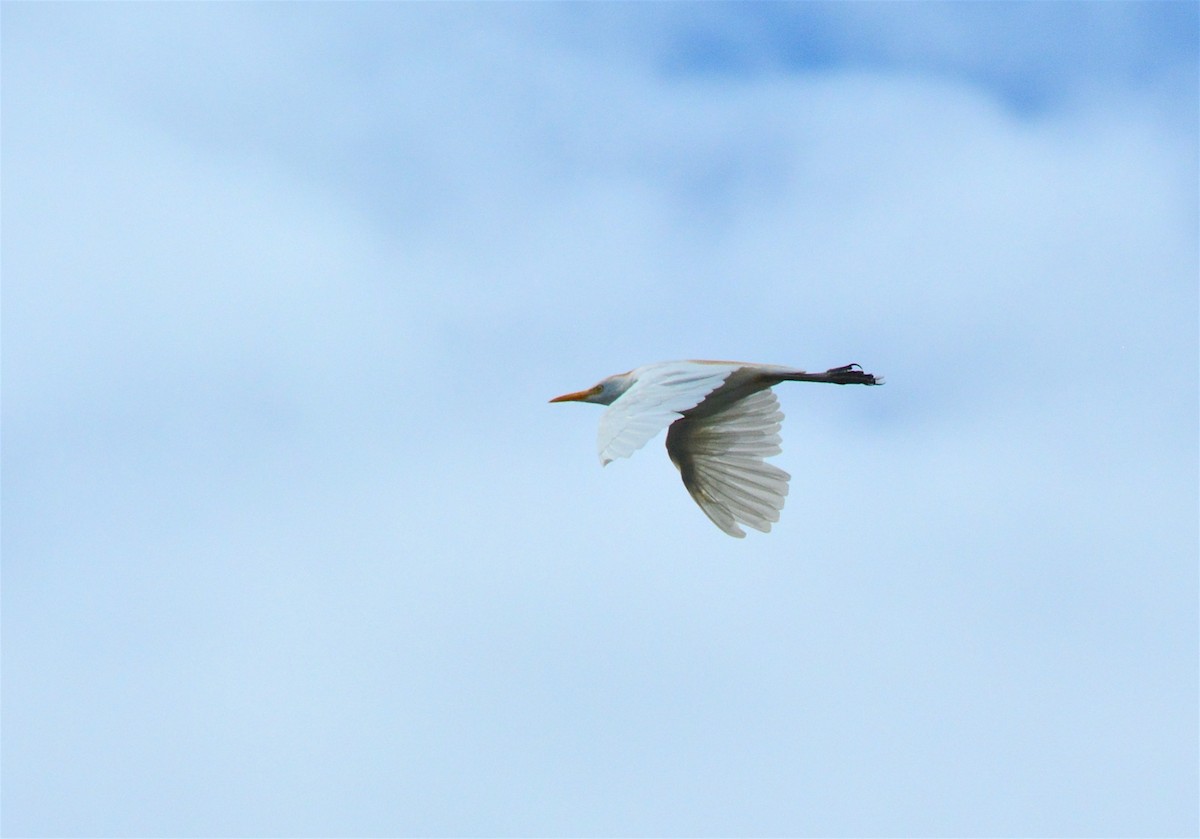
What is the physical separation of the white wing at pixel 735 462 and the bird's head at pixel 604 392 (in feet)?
Result: 2.05

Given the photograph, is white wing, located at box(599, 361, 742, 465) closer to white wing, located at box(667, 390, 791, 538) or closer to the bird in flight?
the bird in flight

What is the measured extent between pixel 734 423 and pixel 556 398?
1.86 metres

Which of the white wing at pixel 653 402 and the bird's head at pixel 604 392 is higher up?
the bird's head at pixel 604 392

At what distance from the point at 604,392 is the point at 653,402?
3806mm

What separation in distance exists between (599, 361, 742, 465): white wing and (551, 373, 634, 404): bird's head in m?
0.88

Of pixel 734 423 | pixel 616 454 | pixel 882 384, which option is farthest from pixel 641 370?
pixel 616 454

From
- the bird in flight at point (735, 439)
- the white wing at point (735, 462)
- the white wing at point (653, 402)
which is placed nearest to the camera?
the white wing at point (653, 402)

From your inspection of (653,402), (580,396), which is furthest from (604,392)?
(653,402)

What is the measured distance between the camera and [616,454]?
31.0 ft

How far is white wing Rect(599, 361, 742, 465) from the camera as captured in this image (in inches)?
378

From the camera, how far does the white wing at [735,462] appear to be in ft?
45.4

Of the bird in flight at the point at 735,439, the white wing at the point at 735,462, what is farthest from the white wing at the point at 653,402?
the white wing at the point at 735,462

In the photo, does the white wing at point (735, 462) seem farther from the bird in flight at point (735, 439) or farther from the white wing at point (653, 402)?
the white wing at point (653, 402)

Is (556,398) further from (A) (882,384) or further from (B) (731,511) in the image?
(A) (882,384)
